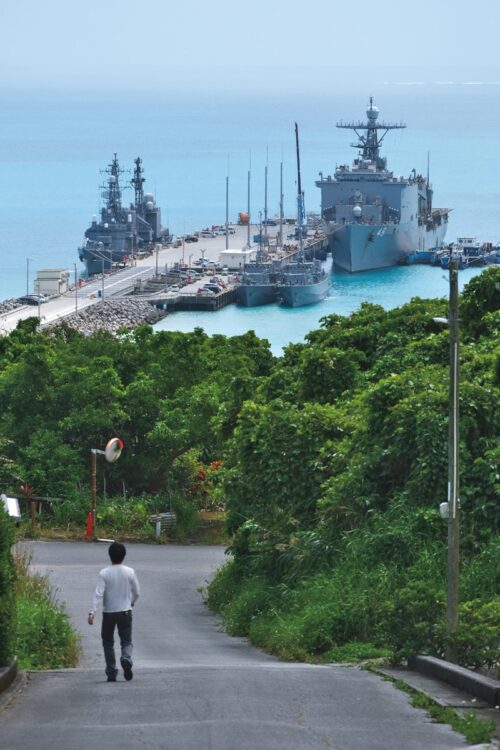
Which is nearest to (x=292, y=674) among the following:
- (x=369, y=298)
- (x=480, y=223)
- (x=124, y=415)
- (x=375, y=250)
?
(x=124, y=415)

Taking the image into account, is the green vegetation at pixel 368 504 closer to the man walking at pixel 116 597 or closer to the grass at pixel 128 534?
the man walking at pixel 116 597

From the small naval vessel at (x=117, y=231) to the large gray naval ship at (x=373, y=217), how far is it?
16.6 m

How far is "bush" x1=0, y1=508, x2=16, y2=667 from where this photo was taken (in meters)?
13.6

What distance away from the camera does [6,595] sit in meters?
13.8

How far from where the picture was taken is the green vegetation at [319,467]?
18.5 metres

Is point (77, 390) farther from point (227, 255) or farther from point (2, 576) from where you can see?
point (227, 255)

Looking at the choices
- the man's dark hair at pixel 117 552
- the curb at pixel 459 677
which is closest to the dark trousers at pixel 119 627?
the man's dark hair at pixel 117 552

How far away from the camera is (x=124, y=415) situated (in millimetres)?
37469

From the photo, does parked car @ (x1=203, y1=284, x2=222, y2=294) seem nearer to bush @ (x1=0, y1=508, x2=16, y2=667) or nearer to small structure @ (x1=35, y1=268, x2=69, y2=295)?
small structure @ (x1=35, y1=268, x2=69, y2=295)

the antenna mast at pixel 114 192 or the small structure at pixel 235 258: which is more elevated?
the antenna mast at pixel 114 192

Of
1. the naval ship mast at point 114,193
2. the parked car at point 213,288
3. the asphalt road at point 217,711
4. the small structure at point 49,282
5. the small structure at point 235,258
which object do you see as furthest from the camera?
the naval ship mast at point 114,193

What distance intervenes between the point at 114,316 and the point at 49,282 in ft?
41.9

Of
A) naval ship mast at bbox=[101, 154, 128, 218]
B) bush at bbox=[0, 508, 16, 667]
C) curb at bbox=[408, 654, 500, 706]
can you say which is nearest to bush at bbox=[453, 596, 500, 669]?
curb at bbox=[408, 654, 500, 706]

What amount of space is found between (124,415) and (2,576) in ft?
78.4
